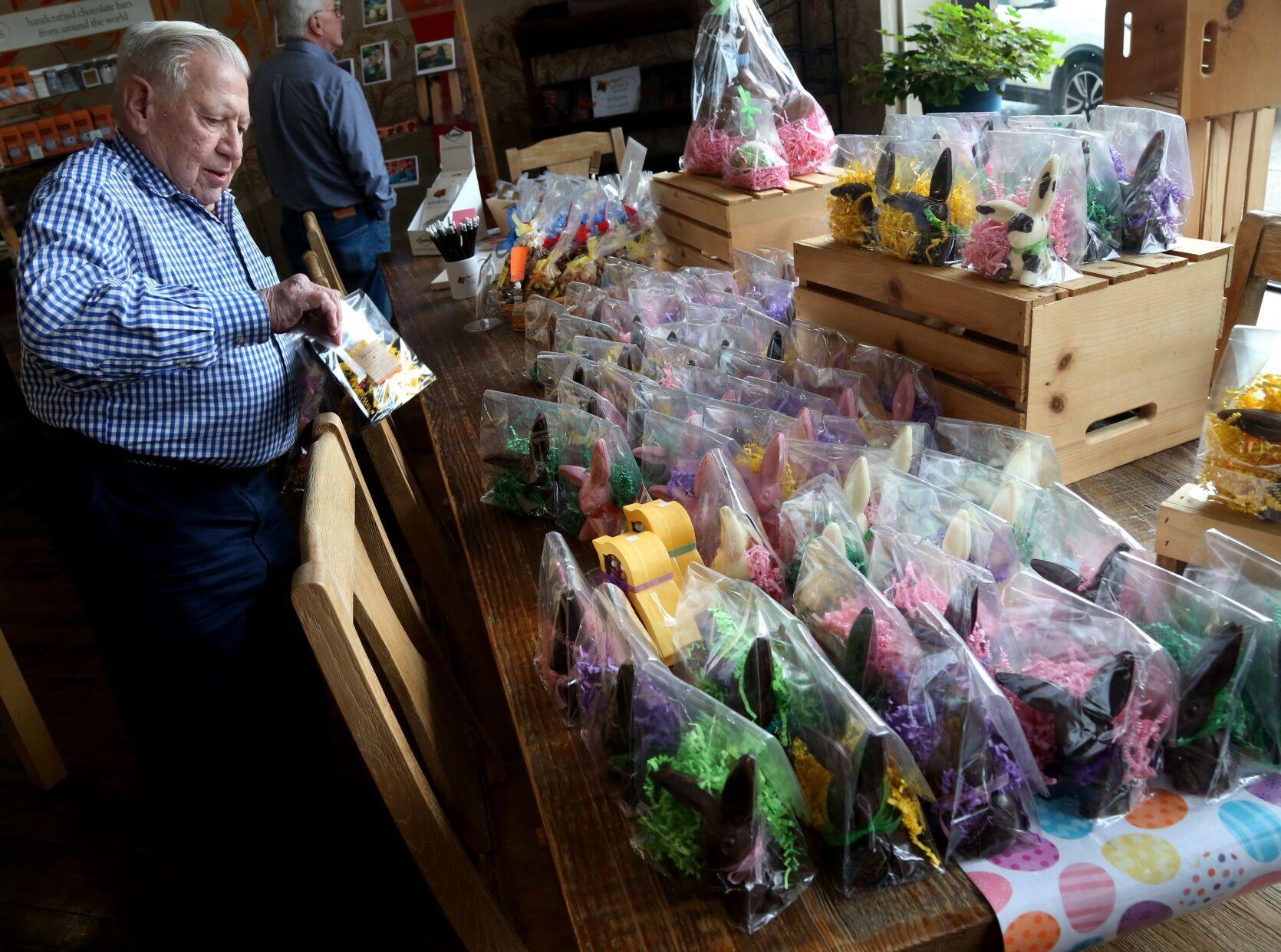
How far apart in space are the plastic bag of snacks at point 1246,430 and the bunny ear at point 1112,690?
0.44 m

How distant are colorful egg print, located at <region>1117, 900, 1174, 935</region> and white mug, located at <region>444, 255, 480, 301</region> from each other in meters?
2.30

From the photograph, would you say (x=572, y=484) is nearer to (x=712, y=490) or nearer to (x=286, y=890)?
(x=712, y=490)

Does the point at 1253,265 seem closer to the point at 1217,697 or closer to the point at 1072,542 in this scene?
the point at 1072,542

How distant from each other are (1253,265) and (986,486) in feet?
2.53

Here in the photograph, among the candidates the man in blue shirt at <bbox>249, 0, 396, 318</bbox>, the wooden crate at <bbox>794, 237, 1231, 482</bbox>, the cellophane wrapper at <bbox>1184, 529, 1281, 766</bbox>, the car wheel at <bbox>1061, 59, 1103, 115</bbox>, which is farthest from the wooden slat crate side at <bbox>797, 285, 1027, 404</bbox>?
the car wheel at <bbox>1061, 59, 1103, 115</bbox>

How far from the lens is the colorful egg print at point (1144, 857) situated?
756mm

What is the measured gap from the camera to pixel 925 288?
4.95ft

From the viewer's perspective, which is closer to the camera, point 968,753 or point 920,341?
point 968,753

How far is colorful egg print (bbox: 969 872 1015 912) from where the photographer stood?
0.74 meters

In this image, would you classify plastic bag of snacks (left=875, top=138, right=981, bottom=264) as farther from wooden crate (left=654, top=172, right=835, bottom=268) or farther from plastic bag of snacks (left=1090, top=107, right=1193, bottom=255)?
wooden crate (left=654, top=172, right=835, bottom=268)

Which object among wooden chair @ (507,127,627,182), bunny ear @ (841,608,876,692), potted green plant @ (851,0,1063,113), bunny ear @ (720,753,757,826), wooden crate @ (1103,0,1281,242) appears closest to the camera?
bunny ear @ (720,753,757,826)

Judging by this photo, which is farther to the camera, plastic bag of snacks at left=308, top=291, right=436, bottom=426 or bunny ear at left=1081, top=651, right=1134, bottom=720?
plastic bag of snacks at left=308, top=291, right=436, bottom=426

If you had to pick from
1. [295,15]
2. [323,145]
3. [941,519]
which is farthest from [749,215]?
[295,15]

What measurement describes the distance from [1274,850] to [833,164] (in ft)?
6.29
